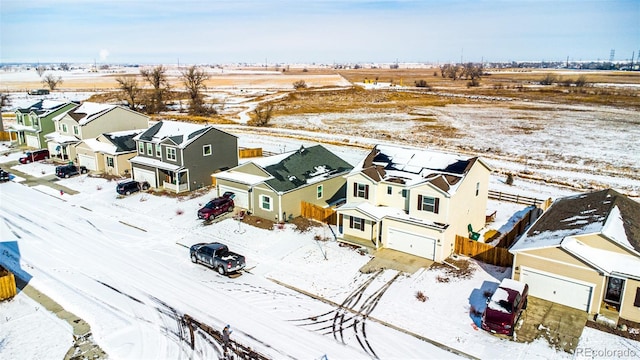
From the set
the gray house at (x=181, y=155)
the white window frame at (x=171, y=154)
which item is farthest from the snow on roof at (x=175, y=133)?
the white window frame at (x=171, y=154)

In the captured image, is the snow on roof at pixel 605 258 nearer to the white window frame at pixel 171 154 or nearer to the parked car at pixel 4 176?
the white window frame at pixel 171 154

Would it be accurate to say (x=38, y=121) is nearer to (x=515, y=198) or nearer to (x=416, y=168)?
(x=416, y=168)

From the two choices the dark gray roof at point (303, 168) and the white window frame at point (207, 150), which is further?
the white window frame at point (207, 150)

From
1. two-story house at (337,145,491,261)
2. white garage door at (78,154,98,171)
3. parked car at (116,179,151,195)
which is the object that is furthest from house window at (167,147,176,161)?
two-story house at (337,145,491,261)

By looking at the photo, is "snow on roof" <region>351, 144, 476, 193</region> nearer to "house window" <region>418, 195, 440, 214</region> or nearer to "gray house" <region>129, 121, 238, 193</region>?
"house window" <region>418, 195, 440, 214</region>

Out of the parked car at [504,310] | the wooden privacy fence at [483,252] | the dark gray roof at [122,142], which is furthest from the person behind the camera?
the dark gray roof at [122,142]
